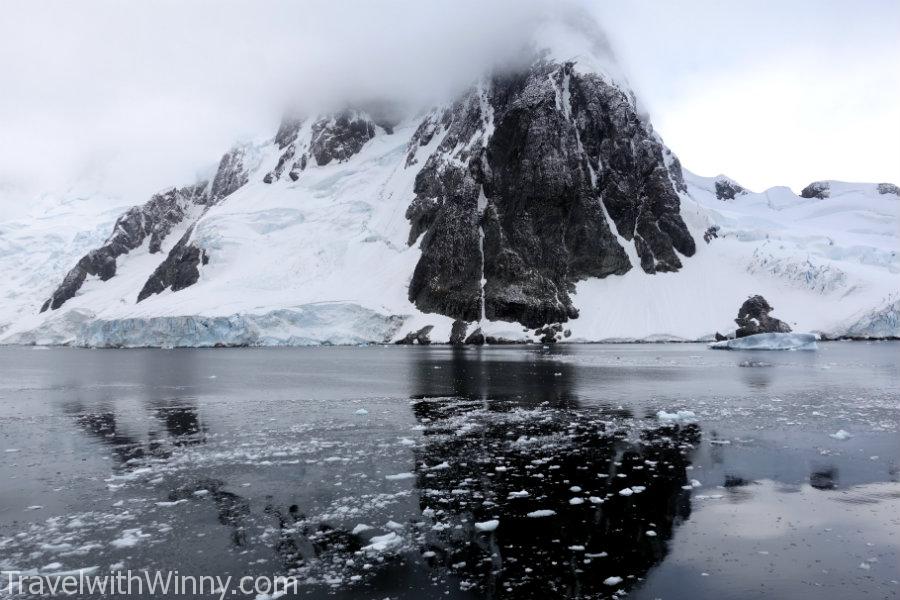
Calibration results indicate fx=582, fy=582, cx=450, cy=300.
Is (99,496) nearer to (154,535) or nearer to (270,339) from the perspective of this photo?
(154,535)

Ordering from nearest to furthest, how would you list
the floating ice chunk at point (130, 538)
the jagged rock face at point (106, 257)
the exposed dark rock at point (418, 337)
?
the floating ice chunk at point (130, 538) → the exposed dark rock at point (418, 337) → the jagged rock face at point (106, 257)

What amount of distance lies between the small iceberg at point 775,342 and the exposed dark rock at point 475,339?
39885 mm

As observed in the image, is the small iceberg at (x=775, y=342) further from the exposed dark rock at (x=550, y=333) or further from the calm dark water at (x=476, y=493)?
the calm dark water at (x=476, y=493)

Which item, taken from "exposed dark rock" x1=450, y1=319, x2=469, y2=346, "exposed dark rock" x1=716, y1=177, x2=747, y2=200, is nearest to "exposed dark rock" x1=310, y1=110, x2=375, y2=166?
"exposed dark rock" x1=450, y1=319, x2=469, y2=346

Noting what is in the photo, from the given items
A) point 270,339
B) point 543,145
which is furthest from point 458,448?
point 543,145

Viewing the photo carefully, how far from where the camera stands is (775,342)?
78188mm

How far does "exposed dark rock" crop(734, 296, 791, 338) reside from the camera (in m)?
98.8

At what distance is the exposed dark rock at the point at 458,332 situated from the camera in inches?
4119

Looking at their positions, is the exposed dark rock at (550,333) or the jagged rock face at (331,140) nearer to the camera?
the exposed dark rock at (550,333)

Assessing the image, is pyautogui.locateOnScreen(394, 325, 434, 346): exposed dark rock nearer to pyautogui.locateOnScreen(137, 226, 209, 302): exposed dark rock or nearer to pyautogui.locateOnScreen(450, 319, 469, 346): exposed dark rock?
pyautogui.locateOnScreen(450, 319, 469, 346): exposed dark rock

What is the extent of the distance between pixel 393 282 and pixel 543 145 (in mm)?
43129

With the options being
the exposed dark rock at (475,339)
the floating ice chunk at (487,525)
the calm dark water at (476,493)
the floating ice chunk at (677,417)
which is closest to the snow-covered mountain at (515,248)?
the exposed dark rock at (475,339)

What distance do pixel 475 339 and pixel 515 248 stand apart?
78.4 feet

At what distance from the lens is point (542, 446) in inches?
814
